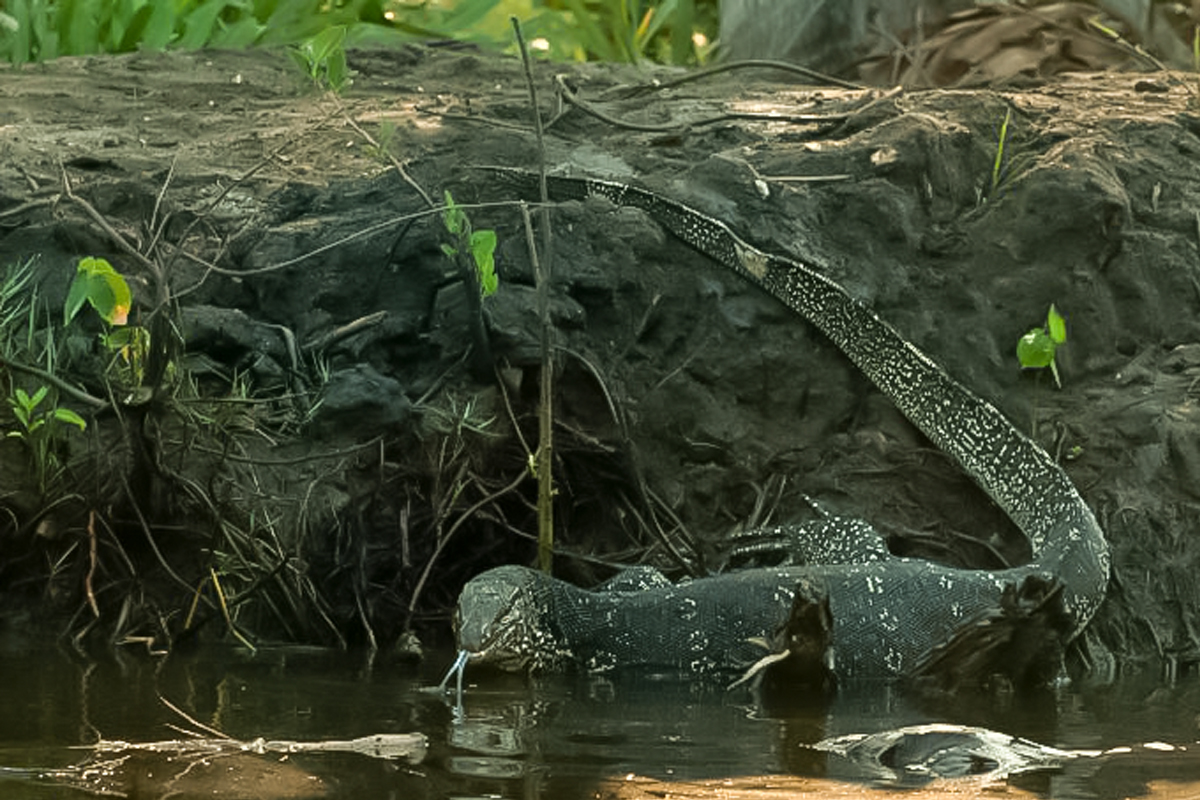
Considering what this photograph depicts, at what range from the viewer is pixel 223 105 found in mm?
9938

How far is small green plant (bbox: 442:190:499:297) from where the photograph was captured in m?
7.20

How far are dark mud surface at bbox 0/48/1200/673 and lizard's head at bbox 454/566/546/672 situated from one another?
0.69 m

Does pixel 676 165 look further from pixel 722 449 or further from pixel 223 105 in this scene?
pixel 223 105

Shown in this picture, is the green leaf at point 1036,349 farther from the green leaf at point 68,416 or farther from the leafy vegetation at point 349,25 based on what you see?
the leafy vegetation at point 349,25

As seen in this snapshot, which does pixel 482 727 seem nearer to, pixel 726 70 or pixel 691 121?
pixel 691 121

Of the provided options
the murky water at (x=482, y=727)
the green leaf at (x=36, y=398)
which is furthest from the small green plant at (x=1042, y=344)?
the green leaf at (x=36, y=398)

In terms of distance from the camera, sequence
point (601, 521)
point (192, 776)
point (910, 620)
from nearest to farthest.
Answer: point (192, 776) → point (910, 620) → point (601, 521)

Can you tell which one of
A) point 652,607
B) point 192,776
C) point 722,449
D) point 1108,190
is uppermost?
point 1108,190

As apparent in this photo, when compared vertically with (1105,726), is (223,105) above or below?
above

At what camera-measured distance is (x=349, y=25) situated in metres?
11.0

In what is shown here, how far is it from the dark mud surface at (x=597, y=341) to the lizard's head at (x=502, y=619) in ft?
2.25

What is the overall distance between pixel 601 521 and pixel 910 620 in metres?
1.47

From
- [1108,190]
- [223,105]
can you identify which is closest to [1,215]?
[223,105]

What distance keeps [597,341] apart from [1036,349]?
1788 mm
